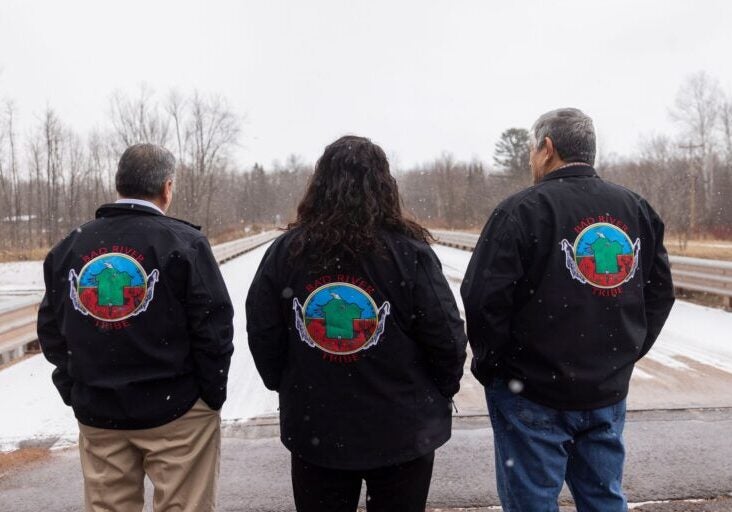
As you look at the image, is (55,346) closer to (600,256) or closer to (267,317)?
(267,317)

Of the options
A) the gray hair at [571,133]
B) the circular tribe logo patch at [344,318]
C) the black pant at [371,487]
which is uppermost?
the gray hair at [571,133]

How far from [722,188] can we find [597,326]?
168 feet

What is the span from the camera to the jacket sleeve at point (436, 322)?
80.9 inches

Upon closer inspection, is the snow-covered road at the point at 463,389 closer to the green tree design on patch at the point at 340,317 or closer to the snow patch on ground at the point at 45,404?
the snow patch on ground at the point at 45,404

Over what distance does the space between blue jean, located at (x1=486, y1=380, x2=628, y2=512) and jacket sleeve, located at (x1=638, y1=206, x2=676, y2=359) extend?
44 cm

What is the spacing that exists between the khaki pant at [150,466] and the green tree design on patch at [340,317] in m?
0.81

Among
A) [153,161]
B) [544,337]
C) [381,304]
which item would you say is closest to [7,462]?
[153,161]

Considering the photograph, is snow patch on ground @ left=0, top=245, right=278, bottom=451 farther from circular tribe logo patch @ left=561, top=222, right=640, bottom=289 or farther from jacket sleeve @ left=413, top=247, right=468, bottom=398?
circular tribe logo patch @ left=561, top=222, right=640, bottom=289

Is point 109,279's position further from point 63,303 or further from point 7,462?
point 7,462

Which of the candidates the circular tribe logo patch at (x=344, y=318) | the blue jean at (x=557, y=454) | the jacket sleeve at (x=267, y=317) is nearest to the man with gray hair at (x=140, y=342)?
the jacket sleeve at (x=267, y=317)

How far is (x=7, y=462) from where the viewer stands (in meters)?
3.88

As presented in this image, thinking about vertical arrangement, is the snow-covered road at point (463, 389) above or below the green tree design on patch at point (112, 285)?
below

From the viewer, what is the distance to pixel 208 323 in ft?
7.72

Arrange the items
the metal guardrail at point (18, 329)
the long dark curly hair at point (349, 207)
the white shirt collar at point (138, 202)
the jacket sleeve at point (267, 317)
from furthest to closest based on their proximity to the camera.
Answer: the metal guardrail at point (18, 329)
the white shirt collar at point (138, 202)
the jacket sleeve at point (267, 317)
the long dark curly hair at point (349, 207)
